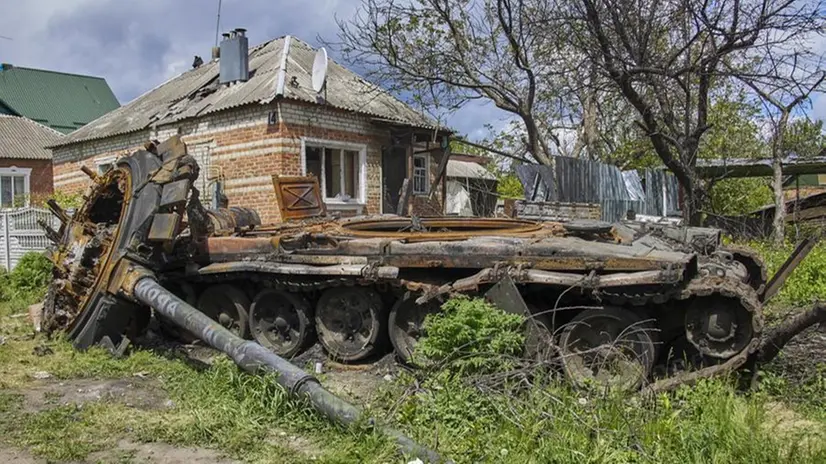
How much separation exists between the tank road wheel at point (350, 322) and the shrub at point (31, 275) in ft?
23.7

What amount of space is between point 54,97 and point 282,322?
3158 cm

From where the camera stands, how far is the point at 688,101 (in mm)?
11562

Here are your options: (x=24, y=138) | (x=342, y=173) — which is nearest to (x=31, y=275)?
(x=342, y=173)

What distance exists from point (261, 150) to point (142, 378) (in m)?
8.44

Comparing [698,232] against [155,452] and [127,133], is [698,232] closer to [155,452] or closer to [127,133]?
[155,452]

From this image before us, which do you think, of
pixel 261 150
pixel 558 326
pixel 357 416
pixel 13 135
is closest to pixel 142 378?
pixel 357 416

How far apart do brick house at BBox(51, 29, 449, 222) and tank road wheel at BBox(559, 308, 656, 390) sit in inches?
375

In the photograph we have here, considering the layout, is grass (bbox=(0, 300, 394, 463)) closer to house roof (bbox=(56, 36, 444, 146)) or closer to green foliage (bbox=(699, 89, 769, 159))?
house roof (bbox=(56, 36, 444, 146))

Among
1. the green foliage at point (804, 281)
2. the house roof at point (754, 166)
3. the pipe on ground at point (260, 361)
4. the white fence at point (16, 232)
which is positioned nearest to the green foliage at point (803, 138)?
the house roof at point (754, 166)

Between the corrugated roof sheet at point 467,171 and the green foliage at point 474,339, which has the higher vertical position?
the corrugated roof sheet at point 467,171

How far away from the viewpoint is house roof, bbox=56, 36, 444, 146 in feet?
49.7

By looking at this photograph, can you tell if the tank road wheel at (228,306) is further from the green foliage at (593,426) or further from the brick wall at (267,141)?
the brick wall at (267,141)

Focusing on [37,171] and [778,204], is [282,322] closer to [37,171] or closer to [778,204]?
[778,204]

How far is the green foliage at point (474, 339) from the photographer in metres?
5.56
